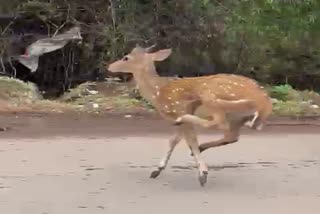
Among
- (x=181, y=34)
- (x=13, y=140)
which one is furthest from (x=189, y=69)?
(x=13, y=140)

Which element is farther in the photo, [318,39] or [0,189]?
[318,39]

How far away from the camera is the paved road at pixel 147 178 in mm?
8336

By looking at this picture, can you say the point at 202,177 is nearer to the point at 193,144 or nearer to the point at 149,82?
the point at 193,144

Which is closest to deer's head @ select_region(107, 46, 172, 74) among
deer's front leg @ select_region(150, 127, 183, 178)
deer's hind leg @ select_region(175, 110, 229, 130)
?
deer's front leg @ select_region(150, 127, 183, 178)

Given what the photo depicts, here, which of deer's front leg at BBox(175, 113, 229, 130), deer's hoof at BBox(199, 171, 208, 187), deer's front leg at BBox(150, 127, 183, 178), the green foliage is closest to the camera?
deer's front leg at BBox(175, 113, 229, 130)

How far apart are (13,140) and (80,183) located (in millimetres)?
3357

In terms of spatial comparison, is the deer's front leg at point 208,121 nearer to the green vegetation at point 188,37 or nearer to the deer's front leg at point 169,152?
the deer's front leg at point 169,152

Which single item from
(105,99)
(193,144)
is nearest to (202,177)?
(193,144)

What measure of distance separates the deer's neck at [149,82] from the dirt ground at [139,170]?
0.94m

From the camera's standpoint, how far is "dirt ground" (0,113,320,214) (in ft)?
27.6

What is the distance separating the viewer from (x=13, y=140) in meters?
12.5

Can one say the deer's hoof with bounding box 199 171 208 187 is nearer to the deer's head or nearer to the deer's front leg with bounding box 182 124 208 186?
the deer's front leg with bounding box 182 124 208 186

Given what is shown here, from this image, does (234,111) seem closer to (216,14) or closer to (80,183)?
(80,183)

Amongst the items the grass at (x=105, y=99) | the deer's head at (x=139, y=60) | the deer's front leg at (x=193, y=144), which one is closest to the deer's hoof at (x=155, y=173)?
the deer's front leg at (x=193, y=144)
